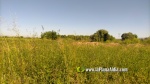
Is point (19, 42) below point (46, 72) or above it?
above

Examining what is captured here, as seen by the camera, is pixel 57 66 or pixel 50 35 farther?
pixel 50 35

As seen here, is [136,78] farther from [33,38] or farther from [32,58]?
[33,38]

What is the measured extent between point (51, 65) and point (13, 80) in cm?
73

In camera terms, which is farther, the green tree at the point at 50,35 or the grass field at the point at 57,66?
the green tree at the point at 50,35

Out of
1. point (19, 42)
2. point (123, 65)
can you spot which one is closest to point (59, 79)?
point (123, 65)

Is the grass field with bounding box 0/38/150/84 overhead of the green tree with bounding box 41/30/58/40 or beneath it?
beneath

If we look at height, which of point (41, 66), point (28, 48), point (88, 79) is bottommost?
point (88, 79)

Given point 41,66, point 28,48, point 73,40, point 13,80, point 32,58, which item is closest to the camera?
point 13,80

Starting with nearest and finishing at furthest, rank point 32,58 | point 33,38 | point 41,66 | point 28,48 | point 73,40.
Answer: point 41,66 < point 32,58 < point 28,48 < point 33,38 < point 73,40

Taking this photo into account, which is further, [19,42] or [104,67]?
[19,42]

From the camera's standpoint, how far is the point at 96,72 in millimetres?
3234

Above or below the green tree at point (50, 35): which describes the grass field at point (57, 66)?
below

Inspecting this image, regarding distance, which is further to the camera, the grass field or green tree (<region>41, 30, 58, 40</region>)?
green tree (<region>41, 30, 58, 40</region>)

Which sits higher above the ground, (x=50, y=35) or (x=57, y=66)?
(x=50, y=35)
